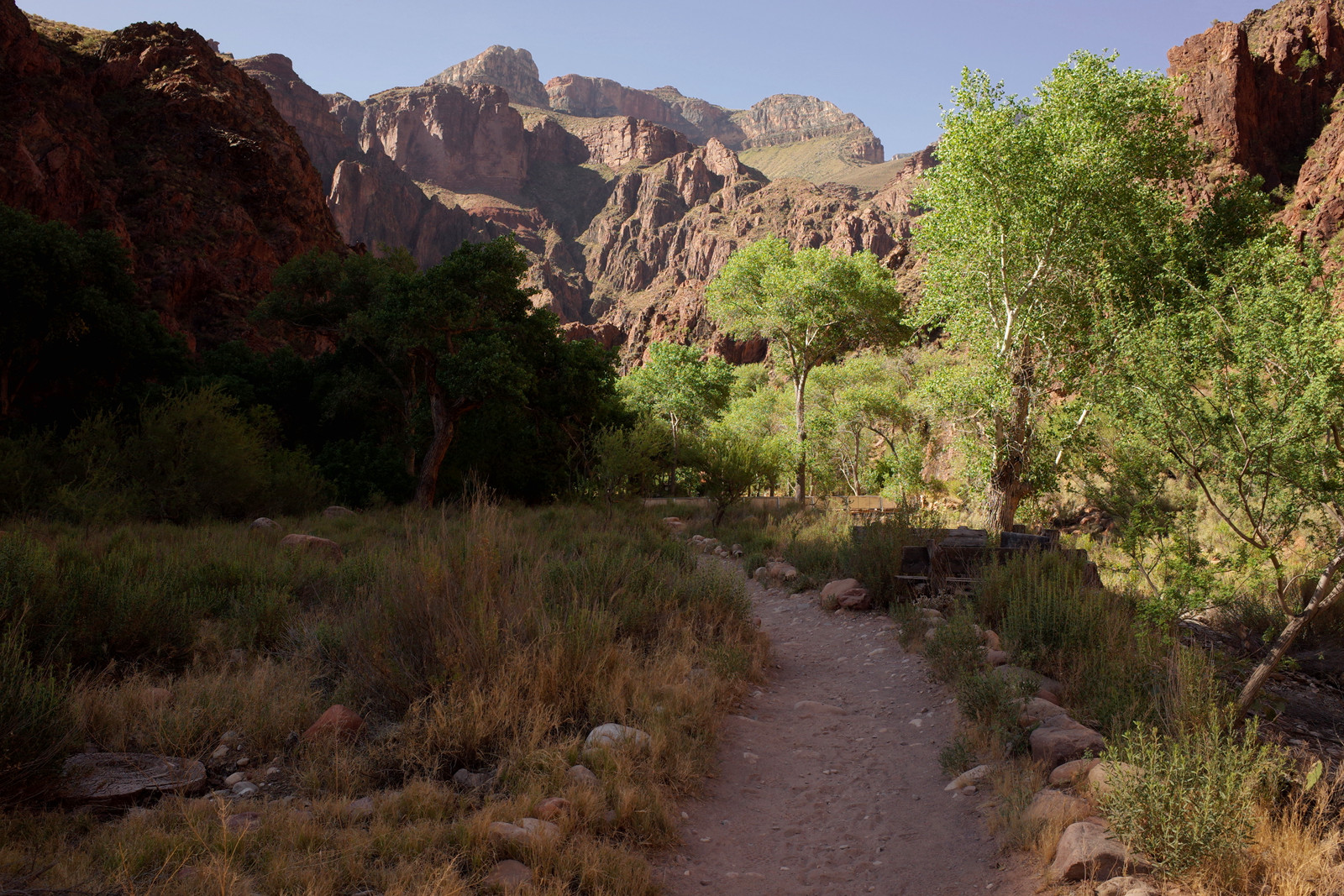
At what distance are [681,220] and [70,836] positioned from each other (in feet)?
435

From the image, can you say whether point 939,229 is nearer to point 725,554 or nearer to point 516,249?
point 725,554

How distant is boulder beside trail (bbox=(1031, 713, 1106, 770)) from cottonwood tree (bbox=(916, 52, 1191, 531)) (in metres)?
8.40

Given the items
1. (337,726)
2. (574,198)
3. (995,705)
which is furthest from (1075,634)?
(574,198)

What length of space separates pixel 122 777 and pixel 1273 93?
171ft

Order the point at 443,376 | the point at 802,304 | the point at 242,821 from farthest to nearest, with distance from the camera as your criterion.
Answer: the point at 802,304 → the point at 443,376 → the point at 242,821

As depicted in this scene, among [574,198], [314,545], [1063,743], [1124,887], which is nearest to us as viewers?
[1124,887]

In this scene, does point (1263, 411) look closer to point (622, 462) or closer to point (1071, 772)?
point (1071, 772)

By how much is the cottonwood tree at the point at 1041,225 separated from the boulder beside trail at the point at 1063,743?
840cm

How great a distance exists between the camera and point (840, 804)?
4.14 m

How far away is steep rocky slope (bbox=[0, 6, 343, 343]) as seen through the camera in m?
29.4

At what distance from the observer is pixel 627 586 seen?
6.86 meters

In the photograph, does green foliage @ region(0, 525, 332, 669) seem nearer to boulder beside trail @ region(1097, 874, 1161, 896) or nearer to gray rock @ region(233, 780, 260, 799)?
gray rock @ region(233, 780, 260, 799)

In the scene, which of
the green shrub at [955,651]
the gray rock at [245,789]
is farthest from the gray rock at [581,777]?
the green shrub at [955,651]

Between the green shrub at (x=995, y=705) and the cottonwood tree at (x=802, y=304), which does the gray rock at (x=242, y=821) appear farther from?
the cottonwood tree at (x=802, y=304)
